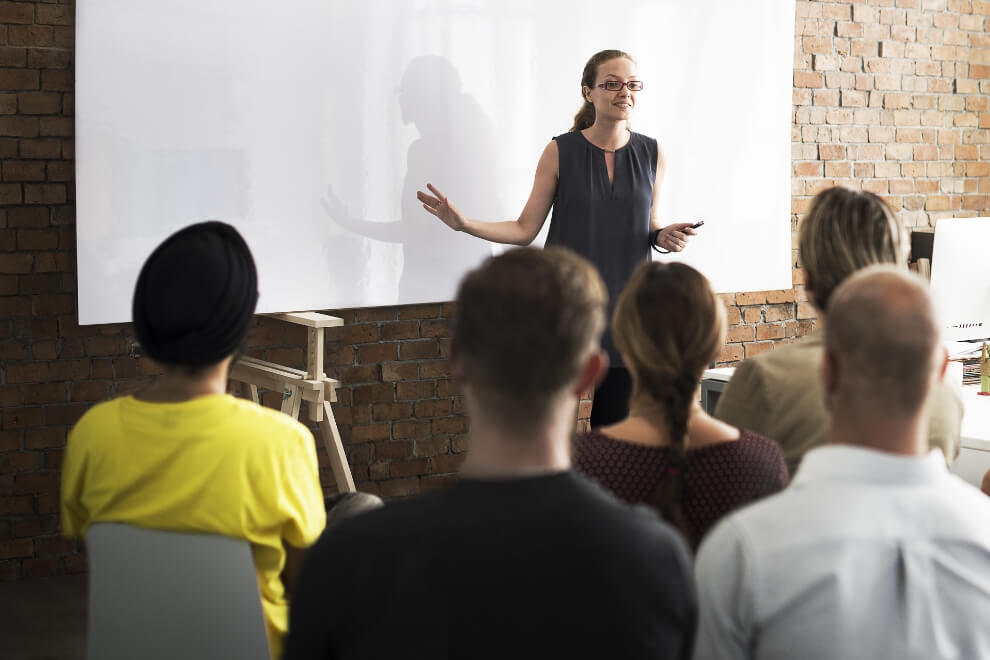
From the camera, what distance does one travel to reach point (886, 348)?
3.55ft

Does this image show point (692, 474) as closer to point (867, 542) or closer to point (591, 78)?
point (867, 542)

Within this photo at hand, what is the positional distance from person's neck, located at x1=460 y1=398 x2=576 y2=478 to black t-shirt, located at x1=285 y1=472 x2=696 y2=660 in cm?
2

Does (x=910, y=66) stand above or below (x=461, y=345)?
above

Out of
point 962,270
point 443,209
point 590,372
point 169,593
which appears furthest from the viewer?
point 443,209

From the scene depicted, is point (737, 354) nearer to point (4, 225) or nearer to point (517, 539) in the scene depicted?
point (4, 225)

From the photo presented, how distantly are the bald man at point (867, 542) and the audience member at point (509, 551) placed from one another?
12 cm

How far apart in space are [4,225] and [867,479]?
2813mm

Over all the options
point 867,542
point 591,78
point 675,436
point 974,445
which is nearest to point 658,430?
point 675,436

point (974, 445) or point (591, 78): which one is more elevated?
point (591, 78)

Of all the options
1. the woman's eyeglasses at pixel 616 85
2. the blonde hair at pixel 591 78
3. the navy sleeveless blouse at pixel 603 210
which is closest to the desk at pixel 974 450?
the navy sleeveless blouse at pixel 603 210

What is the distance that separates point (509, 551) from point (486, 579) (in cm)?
3

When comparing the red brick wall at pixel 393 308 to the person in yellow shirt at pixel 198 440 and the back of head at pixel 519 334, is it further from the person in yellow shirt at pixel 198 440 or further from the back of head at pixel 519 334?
the back of head at pixel 519 334

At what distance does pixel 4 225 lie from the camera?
3129mm

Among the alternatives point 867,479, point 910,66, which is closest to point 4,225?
point 867,479
